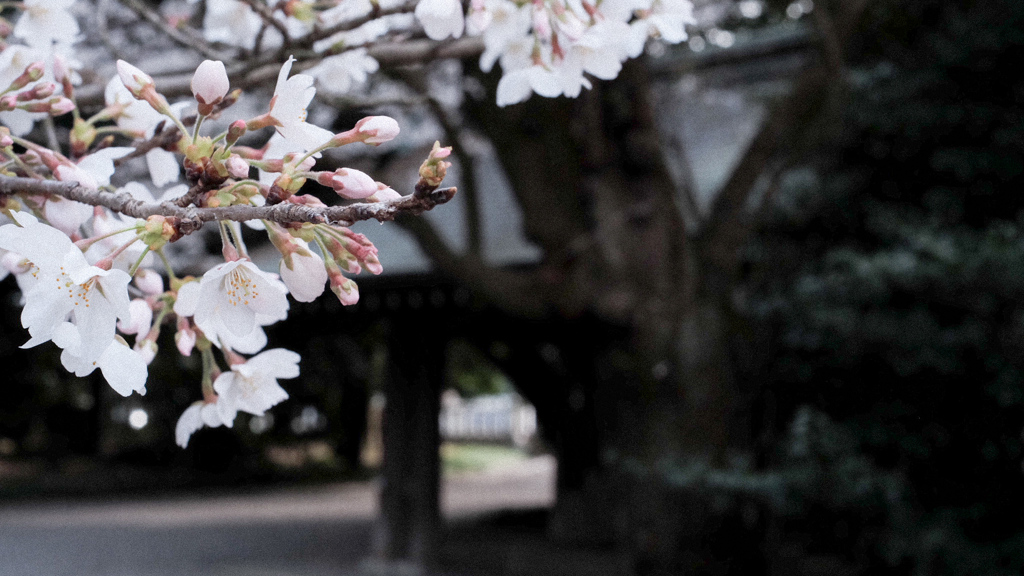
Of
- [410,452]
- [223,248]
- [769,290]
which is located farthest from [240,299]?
[410,452]

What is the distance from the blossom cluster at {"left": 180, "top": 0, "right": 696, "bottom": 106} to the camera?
980 mm

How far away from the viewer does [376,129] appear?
25.8 inches

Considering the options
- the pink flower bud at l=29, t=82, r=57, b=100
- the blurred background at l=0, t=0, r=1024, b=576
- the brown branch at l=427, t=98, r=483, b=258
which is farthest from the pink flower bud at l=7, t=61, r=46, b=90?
the brown branch at l=427, t=98, r=483, b=258

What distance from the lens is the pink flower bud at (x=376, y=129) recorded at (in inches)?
25.7

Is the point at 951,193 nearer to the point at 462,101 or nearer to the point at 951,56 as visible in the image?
the point at 951,56

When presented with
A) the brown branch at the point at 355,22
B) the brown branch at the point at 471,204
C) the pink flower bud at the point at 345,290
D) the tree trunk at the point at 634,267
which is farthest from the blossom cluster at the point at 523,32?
the tree trunk at the point at 634,267

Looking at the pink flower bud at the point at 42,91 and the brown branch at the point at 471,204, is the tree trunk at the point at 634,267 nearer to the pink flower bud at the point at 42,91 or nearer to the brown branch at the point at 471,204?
the brown branch at the point at 471,204

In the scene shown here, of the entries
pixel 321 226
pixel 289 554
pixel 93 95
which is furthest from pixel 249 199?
pixel 289 554

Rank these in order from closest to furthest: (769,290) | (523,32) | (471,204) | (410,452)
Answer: (523,32)
(471,204)
(769,290)
(410,452)

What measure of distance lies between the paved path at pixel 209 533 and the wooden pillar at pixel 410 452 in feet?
1.33

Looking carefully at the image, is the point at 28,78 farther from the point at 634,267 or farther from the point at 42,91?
the point at 634,267

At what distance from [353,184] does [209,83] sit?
0.13 meters

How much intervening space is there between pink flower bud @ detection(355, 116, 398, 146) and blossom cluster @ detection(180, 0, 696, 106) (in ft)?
1.08

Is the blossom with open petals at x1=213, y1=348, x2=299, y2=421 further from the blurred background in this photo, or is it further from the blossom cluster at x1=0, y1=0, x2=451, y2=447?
the blurred background
